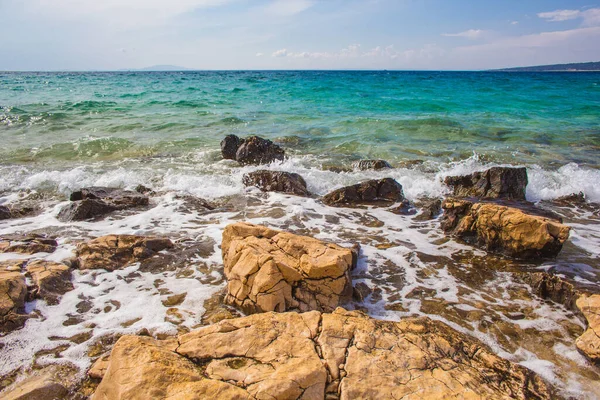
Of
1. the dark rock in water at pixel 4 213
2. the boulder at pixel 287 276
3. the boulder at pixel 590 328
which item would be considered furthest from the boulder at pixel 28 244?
the boulder at pixel 590 328

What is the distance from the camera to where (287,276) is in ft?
13.7

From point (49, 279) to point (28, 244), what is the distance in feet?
4.67

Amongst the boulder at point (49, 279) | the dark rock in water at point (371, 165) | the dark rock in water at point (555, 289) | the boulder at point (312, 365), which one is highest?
the dark rock in water at point (371, 165)

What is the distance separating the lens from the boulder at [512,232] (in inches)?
215

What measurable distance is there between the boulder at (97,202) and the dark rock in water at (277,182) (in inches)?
105

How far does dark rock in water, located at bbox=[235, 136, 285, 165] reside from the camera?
11484 millimetres

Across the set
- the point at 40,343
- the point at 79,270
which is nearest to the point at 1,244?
the point at 79,270

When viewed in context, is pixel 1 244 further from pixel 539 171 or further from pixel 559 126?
pixel 559 126

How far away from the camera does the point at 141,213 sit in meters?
7.52

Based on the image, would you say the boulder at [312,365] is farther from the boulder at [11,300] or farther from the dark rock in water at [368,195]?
the dark rock in water at [368,195]

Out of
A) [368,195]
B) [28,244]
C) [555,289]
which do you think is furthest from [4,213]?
[555,289]

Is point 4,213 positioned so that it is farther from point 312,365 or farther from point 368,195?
point 368,195

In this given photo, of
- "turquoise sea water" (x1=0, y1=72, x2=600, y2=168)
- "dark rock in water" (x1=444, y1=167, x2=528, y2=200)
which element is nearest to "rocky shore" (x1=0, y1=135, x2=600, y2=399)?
"dark rock in water" (x1=444, y1=167, x2=528, y2=200)

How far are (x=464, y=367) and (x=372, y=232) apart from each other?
3.86m
